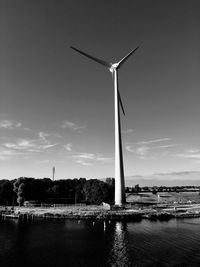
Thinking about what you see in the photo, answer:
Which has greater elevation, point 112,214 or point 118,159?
point 118,159

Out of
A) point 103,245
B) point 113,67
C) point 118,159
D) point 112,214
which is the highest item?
point 113,67

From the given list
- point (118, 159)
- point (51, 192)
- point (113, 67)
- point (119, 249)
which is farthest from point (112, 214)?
point (51, 192)

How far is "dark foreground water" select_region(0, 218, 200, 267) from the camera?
52906 mm

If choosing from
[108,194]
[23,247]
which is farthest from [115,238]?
[108,194]

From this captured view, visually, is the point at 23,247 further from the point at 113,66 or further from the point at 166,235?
the point at 113,66

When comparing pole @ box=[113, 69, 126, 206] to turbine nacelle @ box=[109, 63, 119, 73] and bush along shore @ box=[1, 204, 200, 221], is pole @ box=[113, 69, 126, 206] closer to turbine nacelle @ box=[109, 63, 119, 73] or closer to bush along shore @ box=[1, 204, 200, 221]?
bush along shore @ box=[1, 204, 200, 221]

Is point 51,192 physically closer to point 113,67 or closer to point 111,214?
point 111,214

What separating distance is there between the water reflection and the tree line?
84.9 metres

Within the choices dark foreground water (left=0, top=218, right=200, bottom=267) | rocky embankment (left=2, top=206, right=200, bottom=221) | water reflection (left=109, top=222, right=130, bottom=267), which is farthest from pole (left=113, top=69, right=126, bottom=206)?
A: water reflection (left=109, top=222, right=130, bottom=267)

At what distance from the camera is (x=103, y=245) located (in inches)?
2618

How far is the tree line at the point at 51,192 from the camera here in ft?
528

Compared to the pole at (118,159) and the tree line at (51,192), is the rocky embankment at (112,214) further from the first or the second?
the tree line at (51,192)

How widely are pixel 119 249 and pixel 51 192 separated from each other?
128 meters

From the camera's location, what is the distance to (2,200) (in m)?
176
